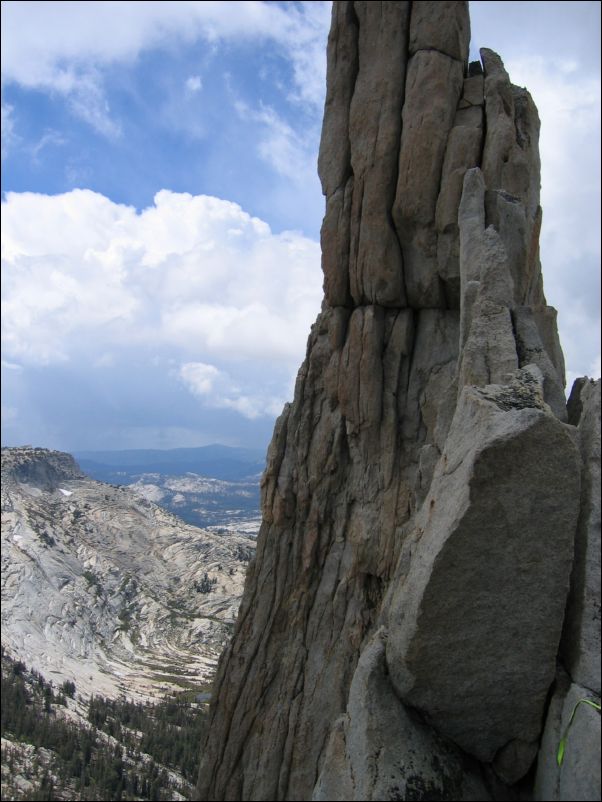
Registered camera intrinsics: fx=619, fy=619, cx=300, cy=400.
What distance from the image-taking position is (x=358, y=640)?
94.8 ft

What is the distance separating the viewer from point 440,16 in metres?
29.2

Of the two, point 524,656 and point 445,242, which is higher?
point 445,242

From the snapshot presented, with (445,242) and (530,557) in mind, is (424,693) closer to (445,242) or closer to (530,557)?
(530,557)

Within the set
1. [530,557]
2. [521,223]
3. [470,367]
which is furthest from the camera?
[521,223]

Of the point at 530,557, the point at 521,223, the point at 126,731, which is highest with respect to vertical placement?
the point at 521,223

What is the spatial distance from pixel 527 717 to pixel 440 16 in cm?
2974

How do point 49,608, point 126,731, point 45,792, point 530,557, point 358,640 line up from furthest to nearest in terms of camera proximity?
point 49,608
point 126,731
point 45,792
point 358,640
point 530,557

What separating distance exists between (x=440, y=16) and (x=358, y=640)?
29537mm

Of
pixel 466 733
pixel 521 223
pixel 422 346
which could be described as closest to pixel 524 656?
pixel 466 733

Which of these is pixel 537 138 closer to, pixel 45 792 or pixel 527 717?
pixel 527 717

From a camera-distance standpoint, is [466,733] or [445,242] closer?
[466,733]

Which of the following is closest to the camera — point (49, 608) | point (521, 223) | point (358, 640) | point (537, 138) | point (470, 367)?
point (470, 367)

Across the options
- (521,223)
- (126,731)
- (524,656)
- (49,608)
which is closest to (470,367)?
(524,656)

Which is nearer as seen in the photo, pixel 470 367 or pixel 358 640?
pixel 470 367
